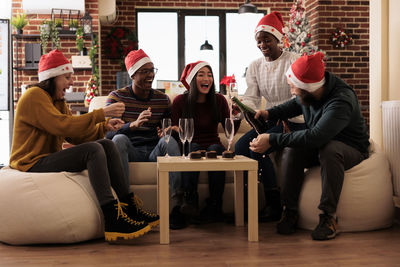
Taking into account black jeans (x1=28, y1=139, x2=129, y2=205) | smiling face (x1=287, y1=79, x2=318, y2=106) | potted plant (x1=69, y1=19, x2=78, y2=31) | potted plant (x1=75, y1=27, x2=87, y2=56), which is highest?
potted plant (x1=69, y1=19, x2=78, y2=31)

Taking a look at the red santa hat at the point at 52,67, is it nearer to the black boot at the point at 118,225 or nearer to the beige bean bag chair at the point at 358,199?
the black boot at the point at 118,225

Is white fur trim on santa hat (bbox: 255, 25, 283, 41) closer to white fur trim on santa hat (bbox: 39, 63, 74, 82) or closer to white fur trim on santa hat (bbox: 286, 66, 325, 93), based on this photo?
white fur trim on santa hat (bbox: 286, 66, 325, 93)

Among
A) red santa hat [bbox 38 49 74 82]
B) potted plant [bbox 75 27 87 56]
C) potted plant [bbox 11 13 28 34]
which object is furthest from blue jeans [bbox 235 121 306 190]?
potted plant [bbox 11 13 28 34]

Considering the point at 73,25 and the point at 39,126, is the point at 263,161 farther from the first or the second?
the point at 73,25

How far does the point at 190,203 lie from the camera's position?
112 inches

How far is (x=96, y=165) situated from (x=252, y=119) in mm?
1023

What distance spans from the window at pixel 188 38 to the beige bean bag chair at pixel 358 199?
18.2ft

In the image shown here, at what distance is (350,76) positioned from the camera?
6598mm

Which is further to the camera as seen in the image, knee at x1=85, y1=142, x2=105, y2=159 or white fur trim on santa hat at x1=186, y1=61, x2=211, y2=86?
white fur trim on santa hat at x1=186, y1=61, x2=211, y2=86

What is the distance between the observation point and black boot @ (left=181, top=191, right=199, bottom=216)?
2826 mm

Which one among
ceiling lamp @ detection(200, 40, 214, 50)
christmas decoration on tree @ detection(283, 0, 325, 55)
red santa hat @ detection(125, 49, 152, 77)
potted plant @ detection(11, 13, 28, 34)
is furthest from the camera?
ceiling lamp @ detection(200, 40, 214, 50)

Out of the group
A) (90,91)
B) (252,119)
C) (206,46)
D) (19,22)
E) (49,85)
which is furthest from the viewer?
(206,46)

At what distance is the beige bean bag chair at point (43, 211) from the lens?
240 cm

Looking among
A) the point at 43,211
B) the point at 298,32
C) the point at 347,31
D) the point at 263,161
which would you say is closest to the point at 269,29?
the point at 263,161
